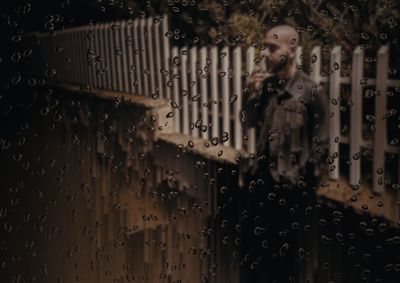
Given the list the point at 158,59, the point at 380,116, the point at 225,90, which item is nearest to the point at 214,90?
the point at 225,90

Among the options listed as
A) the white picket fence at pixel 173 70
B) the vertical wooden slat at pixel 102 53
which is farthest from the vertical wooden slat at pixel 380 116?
the vertical wooden slat at pixel 102 53

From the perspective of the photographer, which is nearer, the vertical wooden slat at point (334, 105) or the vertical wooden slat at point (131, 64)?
the vertical wooden slat at point (131, 64)

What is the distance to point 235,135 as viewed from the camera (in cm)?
65

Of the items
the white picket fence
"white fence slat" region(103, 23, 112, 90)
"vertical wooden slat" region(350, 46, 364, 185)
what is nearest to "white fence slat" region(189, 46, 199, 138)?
the white picket fence

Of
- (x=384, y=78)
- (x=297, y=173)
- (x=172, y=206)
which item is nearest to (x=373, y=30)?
(x=384, y=78)

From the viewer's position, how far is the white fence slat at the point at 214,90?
21.7 inches

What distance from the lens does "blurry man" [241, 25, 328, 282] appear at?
0.52 meters

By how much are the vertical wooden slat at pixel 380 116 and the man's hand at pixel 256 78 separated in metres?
0.20

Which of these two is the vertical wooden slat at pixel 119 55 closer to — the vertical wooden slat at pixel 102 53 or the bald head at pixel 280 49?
the vertical wooden slat at pixel 102 53

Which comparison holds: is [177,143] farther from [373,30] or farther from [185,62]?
[373,30]

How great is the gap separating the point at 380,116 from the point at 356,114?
83 millimetres

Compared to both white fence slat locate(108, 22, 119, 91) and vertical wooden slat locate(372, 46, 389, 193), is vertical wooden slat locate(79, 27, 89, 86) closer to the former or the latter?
white fence slat locate(108, 22, 119, 91)

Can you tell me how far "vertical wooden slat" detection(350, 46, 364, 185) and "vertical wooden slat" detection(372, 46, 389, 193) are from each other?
26 mm

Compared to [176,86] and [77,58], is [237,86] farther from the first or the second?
[77,58]
